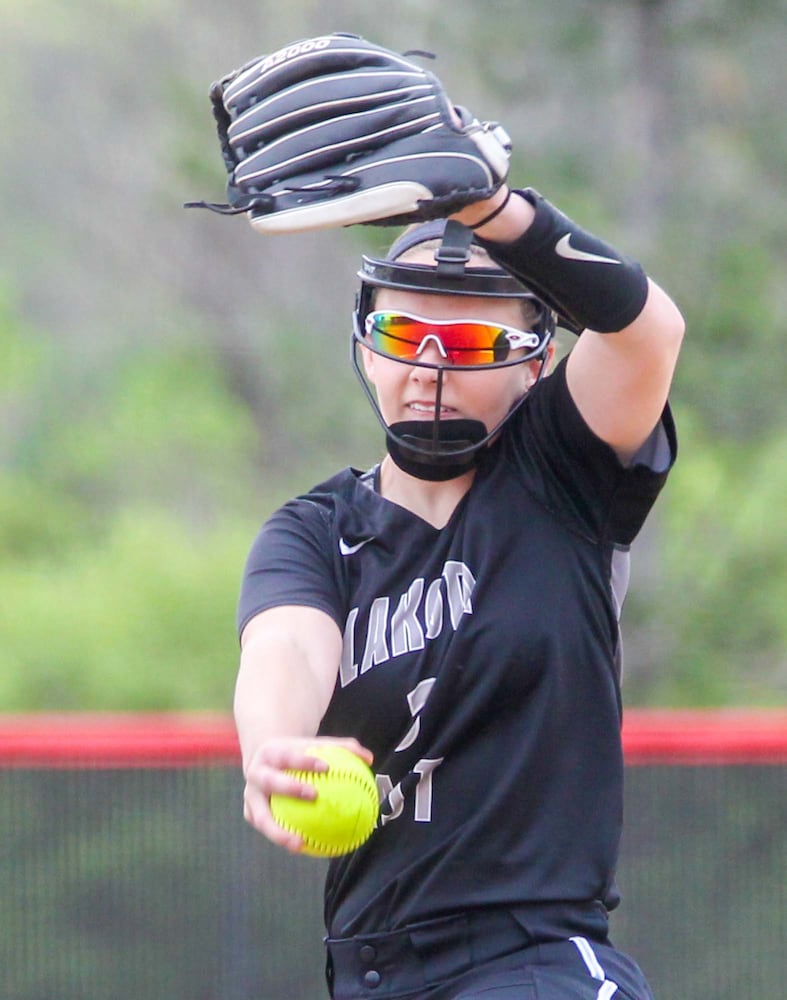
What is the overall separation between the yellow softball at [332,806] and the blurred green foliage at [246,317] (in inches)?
264

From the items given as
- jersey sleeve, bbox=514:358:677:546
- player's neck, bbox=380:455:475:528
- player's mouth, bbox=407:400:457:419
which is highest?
player's mouth, bbox=407:400:457:419

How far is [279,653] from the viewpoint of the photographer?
2574mm

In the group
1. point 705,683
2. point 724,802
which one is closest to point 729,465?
point 705,683

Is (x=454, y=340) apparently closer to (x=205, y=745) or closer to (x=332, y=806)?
(x=332, y=806)

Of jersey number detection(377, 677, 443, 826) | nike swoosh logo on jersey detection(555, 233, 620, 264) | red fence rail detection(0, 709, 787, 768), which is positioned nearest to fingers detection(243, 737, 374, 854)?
jersey number detection(377, 677, 443, 826)

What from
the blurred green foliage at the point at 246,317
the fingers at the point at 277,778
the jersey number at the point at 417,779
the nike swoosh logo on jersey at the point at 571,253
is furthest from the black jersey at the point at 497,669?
the blurred green foliage at the point at 246,317

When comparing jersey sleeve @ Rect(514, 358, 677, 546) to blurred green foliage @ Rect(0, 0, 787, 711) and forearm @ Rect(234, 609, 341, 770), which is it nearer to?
forearm @ Rect(234, 609, 341, 770)

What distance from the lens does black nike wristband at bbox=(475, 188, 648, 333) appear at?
2410mm

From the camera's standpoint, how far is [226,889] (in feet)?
17.9

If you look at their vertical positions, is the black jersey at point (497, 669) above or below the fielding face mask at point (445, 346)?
below

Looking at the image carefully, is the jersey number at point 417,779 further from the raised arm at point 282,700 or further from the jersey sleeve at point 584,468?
the jersey sleeve at point 584,468

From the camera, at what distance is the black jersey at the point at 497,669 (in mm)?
2633

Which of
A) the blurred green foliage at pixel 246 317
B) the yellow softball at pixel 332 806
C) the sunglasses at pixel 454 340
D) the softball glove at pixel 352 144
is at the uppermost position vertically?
the softball glove at pixel 352 144

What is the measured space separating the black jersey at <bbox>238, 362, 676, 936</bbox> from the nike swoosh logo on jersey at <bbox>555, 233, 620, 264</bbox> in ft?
0.94
